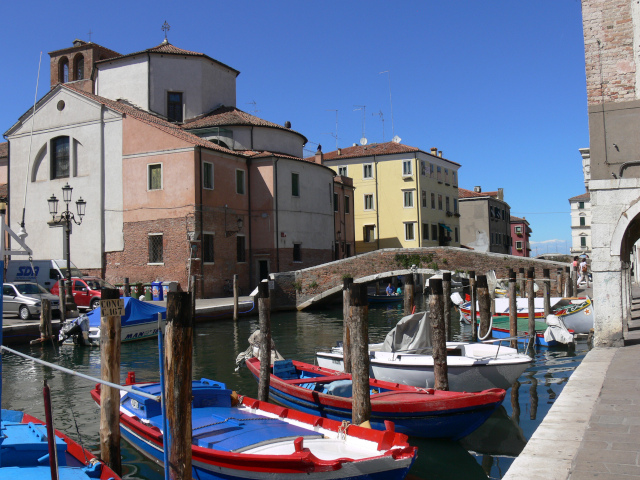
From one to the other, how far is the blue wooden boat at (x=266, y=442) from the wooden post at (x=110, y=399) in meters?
0.66

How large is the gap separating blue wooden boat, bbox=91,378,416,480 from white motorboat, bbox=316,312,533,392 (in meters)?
2.99

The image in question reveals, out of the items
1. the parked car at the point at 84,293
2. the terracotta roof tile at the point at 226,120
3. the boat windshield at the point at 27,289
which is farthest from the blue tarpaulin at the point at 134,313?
the terracotta roof tile at the point at 226,120

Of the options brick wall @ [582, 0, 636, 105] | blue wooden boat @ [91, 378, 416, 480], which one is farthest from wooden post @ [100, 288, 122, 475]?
brick wall @ [582, 0, 636, 105]

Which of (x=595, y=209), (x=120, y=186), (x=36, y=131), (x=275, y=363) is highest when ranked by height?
(x=36, y=131)

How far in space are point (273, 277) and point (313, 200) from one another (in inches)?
227

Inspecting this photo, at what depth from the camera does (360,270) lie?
26234 mm

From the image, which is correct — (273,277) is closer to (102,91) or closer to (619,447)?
(102,91)

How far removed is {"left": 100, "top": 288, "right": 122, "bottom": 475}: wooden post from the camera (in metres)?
5.87

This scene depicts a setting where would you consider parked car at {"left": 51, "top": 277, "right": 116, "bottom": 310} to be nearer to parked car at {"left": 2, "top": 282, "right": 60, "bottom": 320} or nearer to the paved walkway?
parked car at {"left": 2, "top": 282, "right": 60, "bottom": 320}

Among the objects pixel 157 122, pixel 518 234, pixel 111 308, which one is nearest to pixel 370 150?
pixel 157 122

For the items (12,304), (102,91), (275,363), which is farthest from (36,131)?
(275,363)

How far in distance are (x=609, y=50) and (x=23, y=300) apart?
16.8 metres

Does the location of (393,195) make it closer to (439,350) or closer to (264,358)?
(264,358)

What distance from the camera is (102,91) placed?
30.2 meters
